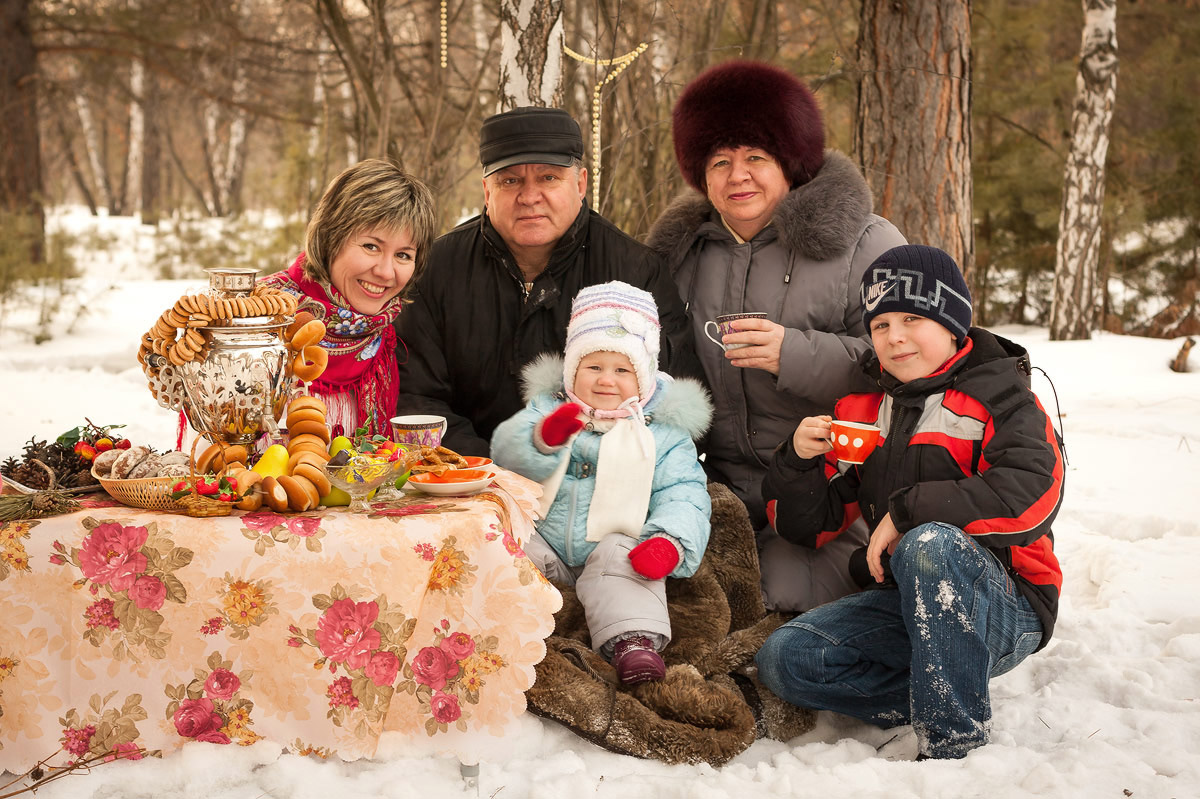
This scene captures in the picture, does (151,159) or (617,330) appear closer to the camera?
(617,330)

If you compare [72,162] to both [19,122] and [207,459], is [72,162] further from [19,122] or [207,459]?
[207,459]

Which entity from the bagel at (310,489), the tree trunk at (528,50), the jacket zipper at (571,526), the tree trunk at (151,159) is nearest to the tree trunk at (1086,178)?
the tree trunk at (528,50)

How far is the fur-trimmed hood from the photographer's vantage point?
9.48 feet

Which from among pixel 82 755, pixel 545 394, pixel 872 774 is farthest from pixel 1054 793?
pixel 82 755

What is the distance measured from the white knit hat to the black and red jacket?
0.50m

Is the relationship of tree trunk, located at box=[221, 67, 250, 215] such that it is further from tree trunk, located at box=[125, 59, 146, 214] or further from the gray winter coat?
the gray winter coat

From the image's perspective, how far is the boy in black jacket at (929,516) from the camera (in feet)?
7.32

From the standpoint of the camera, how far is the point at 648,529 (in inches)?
107

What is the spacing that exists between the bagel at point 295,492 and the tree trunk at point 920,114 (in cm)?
358

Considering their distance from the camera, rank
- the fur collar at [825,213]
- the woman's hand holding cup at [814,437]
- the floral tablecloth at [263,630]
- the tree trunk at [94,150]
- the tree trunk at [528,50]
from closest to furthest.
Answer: the floral tablecloth at [263,630] → the woman's hand holding cup at [814,437] → the fur collar at [825,213] → the tree trunk at [528,50] → the tree trunk at [94,150]

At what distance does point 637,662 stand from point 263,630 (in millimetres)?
971

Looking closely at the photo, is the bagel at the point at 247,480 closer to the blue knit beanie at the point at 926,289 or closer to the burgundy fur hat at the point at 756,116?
the blue knit beanie at the point at 926,289

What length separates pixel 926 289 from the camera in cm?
240

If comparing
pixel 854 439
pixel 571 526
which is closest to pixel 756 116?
pixel 854 439
